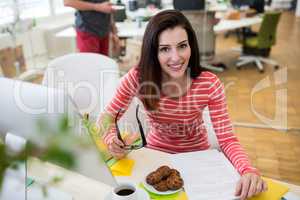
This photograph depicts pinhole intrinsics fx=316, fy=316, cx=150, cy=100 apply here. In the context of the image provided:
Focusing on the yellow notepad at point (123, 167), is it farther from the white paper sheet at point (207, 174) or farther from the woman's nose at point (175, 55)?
the woman's nose at point (175, 55)

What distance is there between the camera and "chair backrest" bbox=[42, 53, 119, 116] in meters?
1.70

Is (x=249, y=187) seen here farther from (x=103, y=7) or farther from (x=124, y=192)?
(x=103, y=7)

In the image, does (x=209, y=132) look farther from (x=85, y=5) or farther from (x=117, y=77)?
(x=85, y=5)

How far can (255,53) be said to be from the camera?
4.39 meters

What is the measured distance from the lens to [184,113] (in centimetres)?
129

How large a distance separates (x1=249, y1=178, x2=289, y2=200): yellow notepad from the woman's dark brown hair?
0.54 meters

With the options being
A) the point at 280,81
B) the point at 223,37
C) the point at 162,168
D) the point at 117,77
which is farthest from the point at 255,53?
the point at 162,168

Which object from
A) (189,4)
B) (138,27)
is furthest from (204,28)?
(138,27)

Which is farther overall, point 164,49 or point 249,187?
point 164,49

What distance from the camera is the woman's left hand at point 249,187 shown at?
0.86 metres

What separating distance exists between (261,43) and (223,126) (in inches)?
124

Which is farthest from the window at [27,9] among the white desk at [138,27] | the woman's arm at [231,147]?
the woman's arm at [231,147]

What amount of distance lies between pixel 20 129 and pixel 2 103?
0.31ft

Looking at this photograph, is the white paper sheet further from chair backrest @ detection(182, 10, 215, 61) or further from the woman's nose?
chair backrest @ detection(182, 10, 215, 61)
